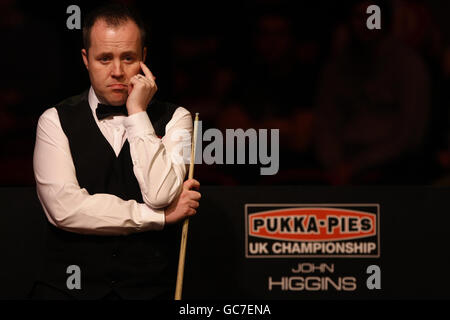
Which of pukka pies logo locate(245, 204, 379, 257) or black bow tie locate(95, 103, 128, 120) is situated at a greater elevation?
black bow tie locate(95, 103, 128, 120)

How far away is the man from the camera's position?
234cm

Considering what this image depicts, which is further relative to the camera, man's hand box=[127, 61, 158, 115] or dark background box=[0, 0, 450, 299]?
dark background box=[0, 0, 450, 299]

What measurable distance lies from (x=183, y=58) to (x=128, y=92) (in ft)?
3.27

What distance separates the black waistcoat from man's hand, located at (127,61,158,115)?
0.61ft

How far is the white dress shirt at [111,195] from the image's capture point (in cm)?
232

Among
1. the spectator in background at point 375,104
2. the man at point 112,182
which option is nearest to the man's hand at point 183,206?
the man at point 112,182

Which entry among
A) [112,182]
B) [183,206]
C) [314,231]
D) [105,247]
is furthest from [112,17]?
[314,231]

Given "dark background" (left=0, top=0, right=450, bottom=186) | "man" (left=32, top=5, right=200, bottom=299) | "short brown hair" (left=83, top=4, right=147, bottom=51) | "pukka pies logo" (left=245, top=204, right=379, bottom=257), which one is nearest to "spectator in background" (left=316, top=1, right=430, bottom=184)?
"dark background" (left=0, top=0, right=450, bottom=186)

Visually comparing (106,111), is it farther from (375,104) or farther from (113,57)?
(375,104)

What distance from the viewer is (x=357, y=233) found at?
323 cm

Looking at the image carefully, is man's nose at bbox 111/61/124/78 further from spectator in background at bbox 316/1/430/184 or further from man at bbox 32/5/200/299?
spectator in background at bbox 316/1/430/184

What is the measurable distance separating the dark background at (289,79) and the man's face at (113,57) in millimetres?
800

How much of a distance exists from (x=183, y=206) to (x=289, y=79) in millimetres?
1387

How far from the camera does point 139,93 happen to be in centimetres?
244
